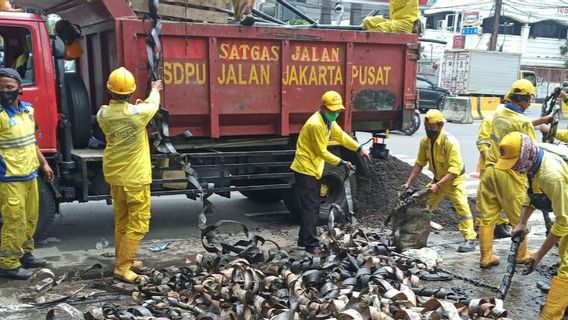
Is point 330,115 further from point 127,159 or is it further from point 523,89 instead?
point 127,159

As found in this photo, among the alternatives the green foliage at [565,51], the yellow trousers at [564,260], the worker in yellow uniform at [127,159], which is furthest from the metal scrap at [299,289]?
the green foliage at [565,51]

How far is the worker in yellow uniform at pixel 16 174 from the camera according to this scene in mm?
4609

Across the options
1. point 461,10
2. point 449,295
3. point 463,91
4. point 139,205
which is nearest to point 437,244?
point 449,295

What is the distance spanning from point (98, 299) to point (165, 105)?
2143 mm

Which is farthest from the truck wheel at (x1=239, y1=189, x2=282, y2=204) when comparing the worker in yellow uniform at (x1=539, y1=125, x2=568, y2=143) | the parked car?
the parked car

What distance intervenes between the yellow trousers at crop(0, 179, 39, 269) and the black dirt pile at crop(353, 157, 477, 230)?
12.4 feet

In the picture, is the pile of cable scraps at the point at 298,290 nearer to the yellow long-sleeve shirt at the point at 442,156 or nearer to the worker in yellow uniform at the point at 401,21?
the yellow long-sleeve shirt at the point at 442,156

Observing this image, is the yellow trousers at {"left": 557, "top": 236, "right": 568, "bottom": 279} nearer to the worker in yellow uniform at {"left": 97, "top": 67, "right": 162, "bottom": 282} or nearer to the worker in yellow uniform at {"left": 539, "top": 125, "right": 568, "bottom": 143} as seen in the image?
the worker in yellow uniform at {"left": 539, "top": 125, "right": 568, "bottom": 143}

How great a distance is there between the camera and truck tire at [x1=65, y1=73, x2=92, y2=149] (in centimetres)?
568

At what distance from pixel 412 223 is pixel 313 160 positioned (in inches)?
44.9

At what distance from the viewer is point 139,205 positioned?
4758 mm

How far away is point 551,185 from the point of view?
353 centimetres

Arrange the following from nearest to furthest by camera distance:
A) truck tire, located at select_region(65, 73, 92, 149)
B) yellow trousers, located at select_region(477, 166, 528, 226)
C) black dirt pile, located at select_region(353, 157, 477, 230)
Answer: yellow trousers, located at select_region(477, 166, 528, 226) < truck tire, located at select_region(65, 73, 92, 149) < black dirt pile, located at select_region(353, 157, 477, 230)

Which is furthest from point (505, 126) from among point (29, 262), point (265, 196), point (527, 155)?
point (29, 262)
